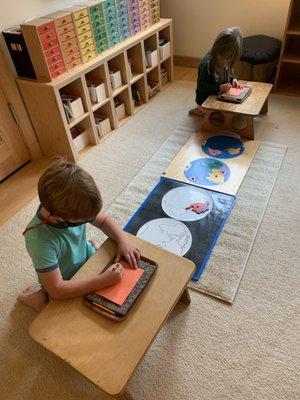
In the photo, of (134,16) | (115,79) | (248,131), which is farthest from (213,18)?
(248,131)

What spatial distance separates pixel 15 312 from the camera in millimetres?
1318

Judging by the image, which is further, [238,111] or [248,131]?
[248,131]

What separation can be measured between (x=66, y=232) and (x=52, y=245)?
2.9 inches

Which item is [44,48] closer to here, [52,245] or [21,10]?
[21,10]

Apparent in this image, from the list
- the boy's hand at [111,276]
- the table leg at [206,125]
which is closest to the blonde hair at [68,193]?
the boy's hand at [111,276]

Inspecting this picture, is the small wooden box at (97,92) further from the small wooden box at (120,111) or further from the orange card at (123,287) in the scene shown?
the orange card at (123,287)

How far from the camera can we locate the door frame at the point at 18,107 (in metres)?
1.82

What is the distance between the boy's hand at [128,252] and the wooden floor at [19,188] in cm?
97

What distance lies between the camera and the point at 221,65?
2.01 metres

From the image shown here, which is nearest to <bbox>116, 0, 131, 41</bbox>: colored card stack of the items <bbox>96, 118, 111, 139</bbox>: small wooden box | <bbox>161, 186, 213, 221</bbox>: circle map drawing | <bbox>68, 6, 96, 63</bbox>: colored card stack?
<bbox>68, 6, 96, 63</bbox>: colored card stack

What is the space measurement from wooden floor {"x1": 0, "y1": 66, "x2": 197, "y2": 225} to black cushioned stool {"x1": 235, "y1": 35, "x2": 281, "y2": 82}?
1658 mm

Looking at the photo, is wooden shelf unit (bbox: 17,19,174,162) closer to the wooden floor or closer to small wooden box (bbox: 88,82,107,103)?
small wooden box (bbox: 88,82,107,103)

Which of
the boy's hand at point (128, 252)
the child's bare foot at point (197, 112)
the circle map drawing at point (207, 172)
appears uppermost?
the boy's hand at point (128, 252)

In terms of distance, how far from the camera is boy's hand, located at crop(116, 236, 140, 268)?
3.43ft
